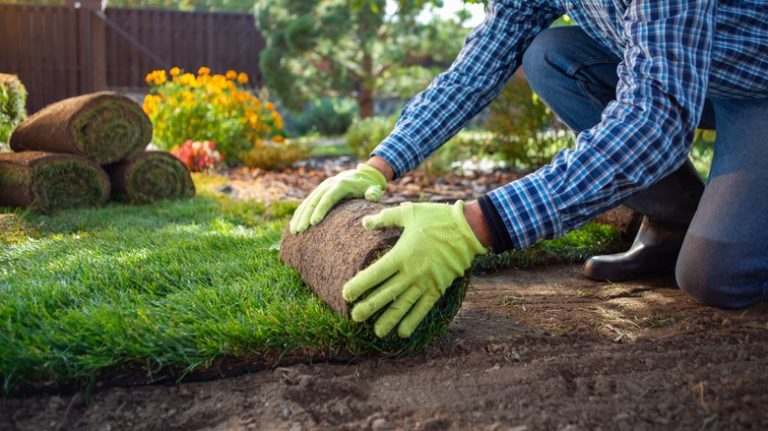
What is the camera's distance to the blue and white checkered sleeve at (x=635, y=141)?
5.32ft

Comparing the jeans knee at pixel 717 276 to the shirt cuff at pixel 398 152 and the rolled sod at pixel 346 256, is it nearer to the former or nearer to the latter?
the rolled sod at pixel 346 256

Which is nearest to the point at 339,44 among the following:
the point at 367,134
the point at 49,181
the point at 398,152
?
the point at 367,134

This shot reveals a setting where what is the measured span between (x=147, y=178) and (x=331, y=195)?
2.36 meters

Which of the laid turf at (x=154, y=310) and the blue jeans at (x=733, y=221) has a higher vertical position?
the blue jeans at (x=733, y=221)

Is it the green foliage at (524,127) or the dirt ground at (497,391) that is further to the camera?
the green foliage at (524,127)

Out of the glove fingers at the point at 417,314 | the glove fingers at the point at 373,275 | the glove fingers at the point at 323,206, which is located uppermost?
the glove fingers at the point at 323,206

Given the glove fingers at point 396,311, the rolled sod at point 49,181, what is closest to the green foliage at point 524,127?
the rolled sod at point 49,181

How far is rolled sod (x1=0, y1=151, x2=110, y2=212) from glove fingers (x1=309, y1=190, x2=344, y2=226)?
2.12m

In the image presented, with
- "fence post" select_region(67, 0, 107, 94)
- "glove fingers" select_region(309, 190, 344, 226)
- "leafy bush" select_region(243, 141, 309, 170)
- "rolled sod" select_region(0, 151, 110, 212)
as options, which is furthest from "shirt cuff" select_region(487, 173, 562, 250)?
"fence post" select_region(67, 0, 107, 94)

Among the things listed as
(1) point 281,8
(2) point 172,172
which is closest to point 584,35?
(2) point 172,172

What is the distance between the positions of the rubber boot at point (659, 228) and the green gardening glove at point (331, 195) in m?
1.02

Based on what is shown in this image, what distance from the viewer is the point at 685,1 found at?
1666mm

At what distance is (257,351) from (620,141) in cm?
104

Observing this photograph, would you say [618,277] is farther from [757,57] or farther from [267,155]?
[267,155]
